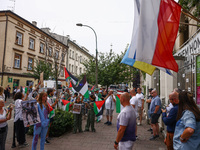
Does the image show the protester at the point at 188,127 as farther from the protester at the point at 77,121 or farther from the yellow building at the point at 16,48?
the yellow building at the point at 16,48

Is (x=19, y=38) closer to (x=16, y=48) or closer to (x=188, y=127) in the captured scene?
(x=16, y=48)

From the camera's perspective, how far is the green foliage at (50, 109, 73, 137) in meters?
6.30

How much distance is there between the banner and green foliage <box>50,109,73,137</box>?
2.17 meters

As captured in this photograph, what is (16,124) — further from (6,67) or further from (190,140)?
(6,67)

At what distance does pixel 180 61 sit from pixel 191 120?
506 centimetres

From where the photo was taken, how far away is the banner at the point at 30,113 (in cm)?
422

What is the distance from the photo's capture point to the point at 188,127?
2557 millimetres

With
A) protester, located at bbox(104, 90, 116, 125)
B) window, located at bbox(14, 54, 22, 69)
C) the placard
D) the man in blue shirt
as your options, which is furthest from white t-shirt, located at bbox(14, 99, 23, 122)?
window, located at bbox(14, 54, 22, 69)

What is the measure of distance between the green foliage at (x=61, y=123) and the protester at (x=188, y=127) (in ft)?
15.3

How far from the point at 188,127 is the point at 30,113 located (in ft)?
12.0

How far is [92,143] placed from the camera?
18.5 feet

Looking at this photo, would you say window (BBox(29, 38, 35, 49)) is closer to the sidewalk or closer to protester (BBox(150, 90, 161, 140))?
the sidewalk

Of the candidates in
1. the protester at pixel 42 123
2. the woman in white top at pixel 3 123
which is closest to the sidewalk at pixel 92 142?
the protester at pixel 42 123

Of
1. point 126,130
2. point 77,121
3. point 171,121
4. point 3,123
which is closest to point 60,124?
point 77,121
